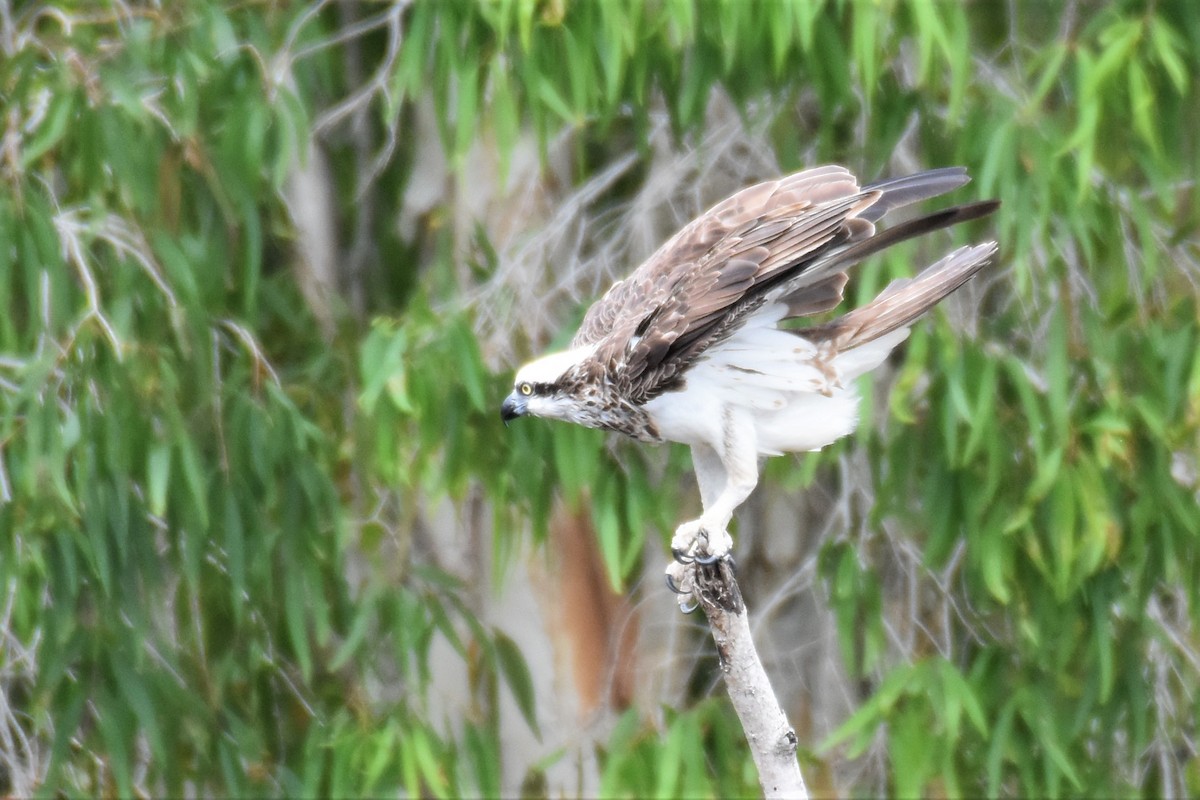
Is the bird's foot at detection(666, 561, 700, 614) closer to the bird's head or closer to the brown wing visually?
the bird's head

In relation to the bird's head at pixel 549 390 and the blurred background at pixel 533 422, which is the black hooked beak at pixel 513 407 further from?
the blurred background at pixel 533 422

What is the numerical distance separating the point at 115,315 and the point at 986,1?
255 cm

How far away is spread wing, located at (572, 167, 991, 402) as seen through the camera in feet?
8.02

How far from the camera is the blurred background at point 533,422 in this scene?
354cm

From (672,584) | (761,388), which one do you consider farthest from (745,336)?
(672,584)

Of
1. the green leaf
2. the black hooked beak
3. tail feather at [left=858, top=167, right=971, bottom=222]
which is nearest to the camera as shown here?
tail feather at [left=858, top=167, right=971, bottom=222]

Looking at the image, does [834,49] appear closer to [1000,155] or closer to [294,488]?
[1000,155]

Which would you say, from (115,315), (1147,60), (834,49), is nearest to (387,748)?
(115,315)

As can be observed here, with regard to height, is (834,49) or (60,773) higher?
(834,49)

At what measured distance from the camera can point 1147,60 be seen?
359 cm

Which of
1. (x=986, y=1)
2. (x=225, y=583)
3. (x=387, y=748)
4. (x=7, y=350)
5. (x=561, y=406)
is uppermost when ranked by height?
(x=986, y=1)

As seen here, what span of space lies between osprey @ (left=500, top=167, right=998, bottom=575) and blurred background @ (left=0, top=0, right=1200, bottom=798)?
0.71m

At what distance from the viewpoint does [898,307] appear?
9.02 feet

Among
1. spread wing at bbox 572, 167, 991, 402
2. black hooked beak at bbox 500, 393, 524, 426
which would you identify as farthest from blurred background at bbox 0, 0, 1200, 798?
spread wing at bbox 572, 167, 991, 402
